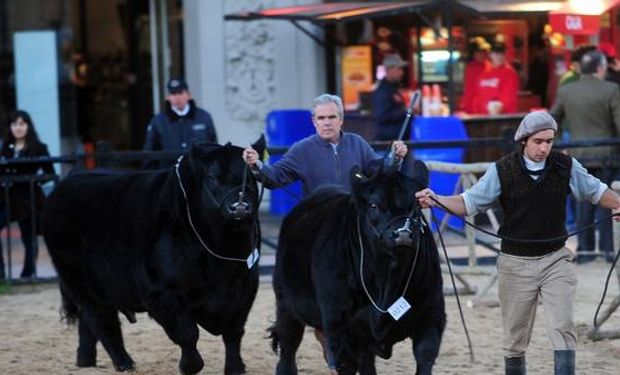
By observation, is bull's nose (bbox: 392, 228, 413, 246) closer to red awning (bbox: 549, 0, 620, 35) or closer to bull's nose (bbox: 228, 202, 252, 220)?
bull's nose (bbox: 228, 202, 252, 220)

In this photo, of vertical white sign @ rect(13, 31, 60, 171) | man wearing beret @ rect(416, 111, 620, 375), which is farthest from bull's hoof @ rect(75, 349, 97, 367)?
vertical white sign @ rect(13, 31, 60, 171)

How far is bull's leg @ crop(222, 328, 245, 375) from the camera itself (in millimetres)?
9234

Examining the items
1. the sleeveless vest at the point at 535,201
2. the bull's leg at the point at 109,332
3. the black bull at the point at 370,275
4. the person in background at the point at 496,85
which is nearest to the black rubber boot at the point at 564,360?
the sleeveless vest at the point at 535,201

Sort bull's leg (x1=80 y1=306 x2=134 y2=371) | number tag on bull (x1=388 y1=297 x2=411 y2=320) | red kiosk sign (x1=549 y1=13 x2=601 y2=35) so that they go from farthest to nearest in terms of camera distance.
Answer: red kiosk sign (x1=549 y1=13 x2=601 y2=35)
bull's leg (x1=80 y1=306 x2=134 y2=371)
number tag on bull (x1=388 y1=297 x2=411 y2=320)

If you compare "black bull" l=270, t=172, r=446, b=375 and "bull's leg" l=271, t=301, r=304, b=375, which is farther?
"bull's leg" l=271, t=301, r=304, b=375

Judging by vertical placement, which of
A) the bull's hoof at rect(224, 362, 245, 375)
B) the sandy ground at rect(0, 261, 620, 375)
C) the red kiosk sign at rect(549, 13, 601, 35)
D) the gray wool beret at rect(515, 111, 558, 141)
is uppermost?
the red kiosk sign at rect(549, 13, 601, 35)

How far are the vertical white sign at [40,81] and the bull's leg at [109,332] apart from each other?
882 cm

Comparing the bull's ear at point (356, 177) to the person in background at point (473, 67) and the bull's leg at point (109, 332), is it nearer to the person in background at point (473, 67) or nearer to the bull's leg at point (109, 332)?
the bull's leg at point (109, 332)

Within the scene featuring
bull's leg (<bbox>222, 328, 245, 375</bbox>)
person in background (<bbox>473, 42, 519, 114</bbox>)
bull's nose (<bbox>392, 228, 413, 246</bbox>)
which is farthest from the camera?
person in background (<bbox>473, 42, 519, 114</bbox>)

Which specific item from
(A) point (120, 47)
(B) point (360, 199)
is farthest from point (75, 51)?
(B) point (360, 199)

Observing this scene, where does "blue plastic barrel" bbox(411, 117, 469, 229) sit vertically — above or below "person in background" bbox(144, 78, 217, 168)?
below

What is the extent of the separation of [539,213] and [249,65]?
33.4 feet

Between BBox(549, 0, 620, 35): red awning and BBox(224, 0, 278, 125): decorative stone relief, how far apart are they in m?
3.41

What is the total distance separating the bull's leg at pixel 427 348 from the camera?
775cm
